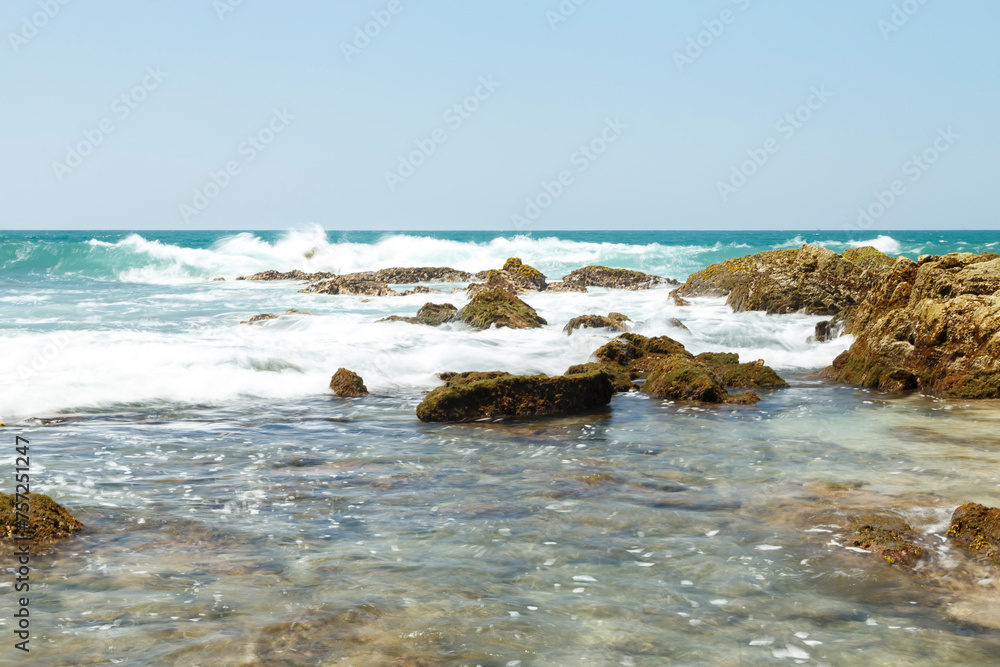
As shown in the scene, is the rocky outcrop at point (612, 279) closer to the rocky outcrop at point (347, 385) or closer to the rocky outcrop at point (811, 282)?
the rocky outcrop at point (811, 282)

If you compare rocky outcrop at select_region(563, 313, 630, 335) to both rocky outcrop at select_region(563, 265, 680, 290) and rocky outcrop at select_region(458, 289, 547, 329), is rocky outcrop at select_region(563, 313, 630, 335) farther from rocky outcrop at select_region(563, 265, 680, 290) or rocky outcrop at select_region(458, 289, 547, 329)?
rocky outcrop at select_region(563, 265, 680, 290)

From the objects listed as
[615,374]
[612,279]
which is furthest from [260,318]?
[612,279]

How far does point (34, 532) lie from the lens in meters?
5.19

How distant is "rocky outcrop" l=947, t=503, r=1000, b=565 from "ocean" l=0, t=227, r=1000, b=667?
17cm

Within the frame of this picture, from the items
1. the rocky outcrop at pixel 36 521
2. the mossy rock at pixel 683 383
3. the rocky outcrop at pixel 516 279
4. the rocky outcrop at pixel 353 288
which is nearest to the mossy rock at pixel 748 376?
the mossy rock at pixel 683 383

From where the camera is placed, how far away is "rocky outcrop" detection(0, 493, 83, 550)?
5.15 m

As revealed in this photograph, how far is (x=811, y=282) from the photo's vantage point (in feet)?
63.4

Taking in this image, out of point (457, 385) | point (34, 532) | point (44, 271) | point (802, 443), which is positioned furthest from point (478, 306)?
point (44, 271)

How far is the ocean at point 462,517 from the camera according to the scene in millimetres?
3951

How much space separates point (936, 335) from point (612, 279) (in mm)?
19731

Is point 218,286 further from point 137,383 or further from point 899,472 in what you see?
point 899,472

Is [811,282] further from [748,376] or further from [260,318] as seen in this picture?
[260,318]

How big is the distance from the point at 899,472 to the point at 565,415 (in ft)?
12.8

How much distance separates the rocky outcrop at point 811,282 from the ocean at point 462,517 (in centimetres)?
629
